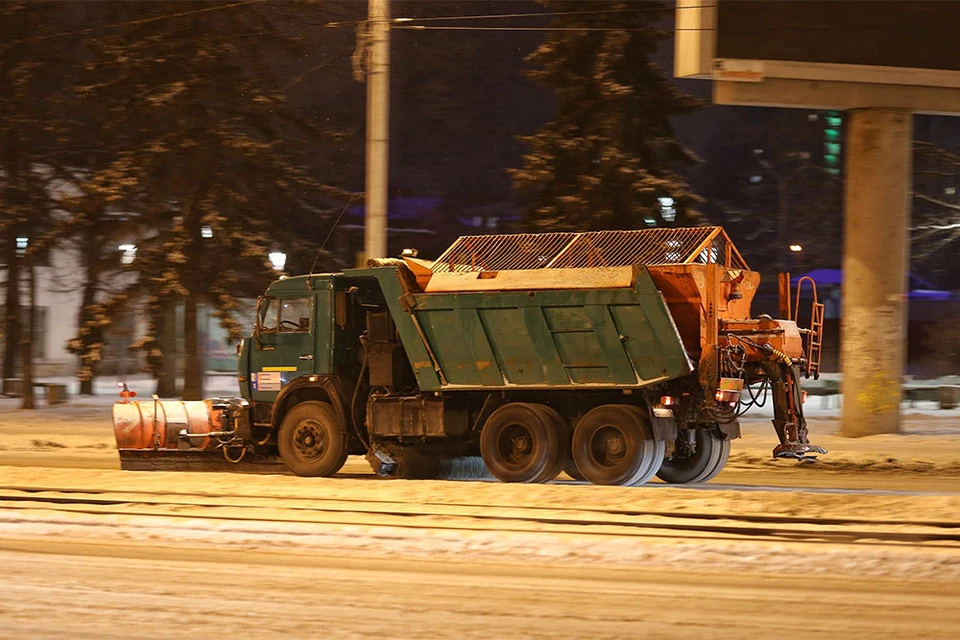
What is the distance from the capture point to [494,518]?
40.5 ft

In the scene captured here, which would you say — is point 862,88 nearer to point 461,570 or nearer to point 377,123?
point 377,123

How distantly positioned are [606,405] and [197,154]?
1733cm

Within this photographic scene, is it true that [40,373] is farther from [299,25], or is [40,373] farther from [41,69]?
[299,25]

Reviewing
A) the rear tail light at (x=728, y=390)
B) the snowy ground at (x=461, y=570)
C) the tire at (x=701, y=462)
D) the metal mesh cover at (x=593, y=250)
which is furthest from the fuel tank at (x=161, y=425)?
the rear tail light at (x=728, y=390)

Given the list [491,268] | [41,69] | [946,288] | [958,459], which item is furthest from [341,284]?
[946,288]

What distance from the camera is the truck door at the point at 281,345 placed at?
17.5 metres

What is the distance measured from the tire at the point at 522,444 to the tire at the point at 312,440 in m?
2.11

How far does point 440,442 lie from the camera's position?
679 inches

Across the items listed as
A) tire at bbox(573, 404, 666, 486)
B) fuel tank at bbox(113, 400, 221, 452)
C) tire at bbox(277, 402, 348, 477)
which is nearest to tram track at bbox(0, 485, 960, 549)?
tire at bbox(573, 404, 666, 486)

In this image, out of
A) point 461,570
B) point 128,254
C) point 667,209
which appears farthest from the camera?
point 128,254

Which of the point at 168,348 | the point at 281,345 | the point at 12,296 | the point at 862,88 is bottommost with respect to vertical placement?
the point at 168,348

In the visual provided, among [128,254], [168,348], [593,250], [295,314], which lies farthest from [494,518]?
[168,348]

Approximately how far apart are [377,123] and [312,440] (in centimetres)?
599

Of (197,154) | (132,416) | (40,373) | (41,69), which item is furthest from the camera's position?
(40,373)
